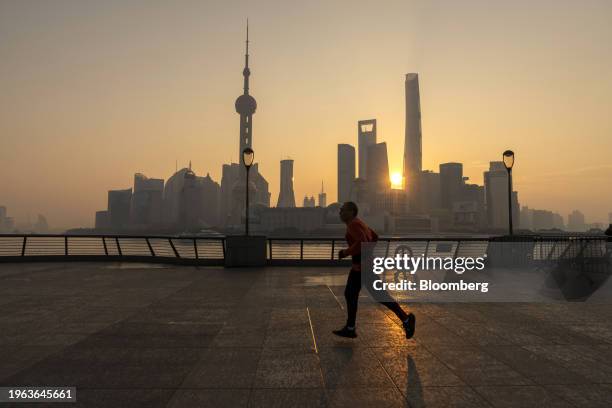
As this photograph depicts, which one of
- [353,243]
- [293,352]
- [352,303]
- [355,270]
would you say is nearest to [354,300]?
[352,303]

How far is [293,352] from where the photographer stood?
517 cm

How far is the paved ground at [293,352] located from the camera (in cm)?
383

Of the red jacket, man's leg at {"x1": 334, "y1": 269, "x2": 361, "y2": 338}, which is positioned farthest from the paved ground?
the red jacket

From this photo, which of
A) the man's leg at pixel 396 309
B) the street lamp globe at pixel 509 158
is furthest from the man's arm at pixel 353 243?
the street lamp globe at pixel 509 158

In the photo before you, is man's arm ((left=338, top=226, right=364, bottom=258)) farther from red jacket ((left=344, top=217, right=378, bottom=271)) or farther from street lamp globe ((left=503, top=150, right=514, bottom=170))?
street lamp globe ((left=503, top=150, right=514, bottom=170))

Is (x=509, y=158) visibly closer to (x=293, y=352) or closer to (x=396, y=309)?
(x=396, y=309)

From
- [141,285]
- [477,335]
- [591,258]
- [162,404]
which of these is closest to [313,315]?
[477,335]

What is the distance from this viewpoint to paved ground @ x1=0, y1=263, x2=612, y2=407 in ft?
12.6

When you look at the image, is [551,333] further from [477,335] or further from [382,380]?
[382,380]

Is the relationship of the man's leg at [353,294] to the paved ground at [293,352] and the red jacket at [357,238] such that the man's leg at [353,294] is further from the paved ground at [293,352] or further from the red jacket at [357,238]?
the paved ground at [293,352]

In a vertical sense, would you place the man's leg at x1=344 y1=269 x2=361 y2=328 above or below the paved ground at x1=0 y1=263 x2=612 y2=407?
above

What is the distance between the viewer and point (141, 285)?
1097 cm

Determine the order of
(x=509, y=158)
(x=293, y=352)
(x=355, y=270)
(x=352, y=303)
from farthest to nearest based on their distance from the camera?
(x=509, y=158)
(x=352, y=303)
(x=355, y=270)
(x=293, y=352)

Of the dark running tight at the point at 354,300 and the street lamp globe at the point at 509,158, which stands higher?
the street lamp globe at the point at 509,158
